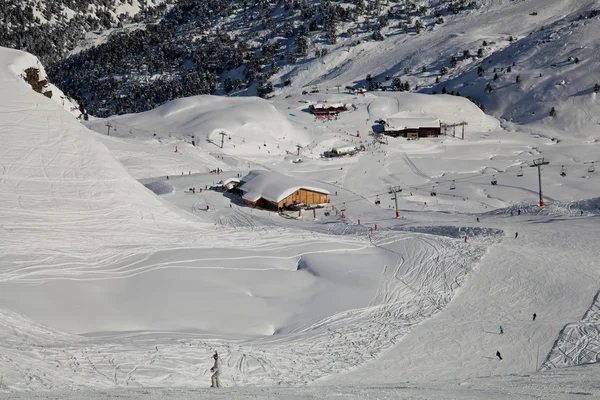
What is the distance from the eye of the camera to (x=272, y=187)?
49500 millimetres

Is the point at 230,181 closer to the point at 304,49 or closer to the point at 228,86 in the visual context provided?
the point at 228,86

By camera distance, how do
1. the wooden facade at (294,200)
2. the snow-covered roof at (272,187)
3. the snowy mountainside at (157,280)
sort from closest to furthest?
the snowy mountainside at (157,280)
the snow-covered roof at (272,187)
the wooden facade at (294,200)

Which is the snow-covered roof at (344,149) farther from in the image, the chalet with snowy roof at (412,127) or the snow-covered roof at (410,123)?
the snow-covered roof at (410,123)

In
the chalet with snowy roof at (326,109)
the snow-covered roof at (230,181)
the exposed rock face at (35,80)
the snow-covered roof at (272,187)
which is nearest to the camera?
the snow-covered roof at (272,187)

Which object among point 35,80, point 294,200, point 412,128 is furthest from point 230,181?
point 412,128

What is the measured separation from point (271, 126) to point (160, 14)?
430ft

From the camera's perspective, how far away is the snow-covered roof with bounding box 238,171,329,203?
48.8m

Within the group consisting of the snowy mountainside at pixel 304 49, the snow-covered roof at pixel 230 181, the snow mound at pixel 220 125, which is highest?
the snowy mountainside at pixel 304 49

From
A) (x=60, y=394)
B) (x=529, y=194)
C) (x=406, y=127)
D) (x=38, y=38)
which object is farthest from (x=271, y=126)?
Result: (x=38, y=38)

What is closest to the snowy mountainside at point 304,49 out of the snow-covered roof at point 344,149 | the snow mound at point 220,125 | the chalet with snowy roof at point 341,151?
the snow-covered roof at point 344,149

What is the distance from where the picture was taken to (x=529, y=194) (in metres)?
52.0

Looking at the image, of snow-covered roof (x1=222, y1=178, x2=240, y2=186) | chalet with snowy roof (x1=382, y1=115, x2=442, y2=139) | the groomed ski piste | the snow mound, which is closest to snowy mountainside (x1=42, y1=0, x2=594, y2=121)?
chalet with snowy roof (x1=382, y1=115, x2=442, y2=139)

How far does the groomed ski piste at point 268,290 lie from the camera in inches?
728

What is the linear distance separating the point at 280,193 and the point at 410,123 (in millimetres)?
32775
